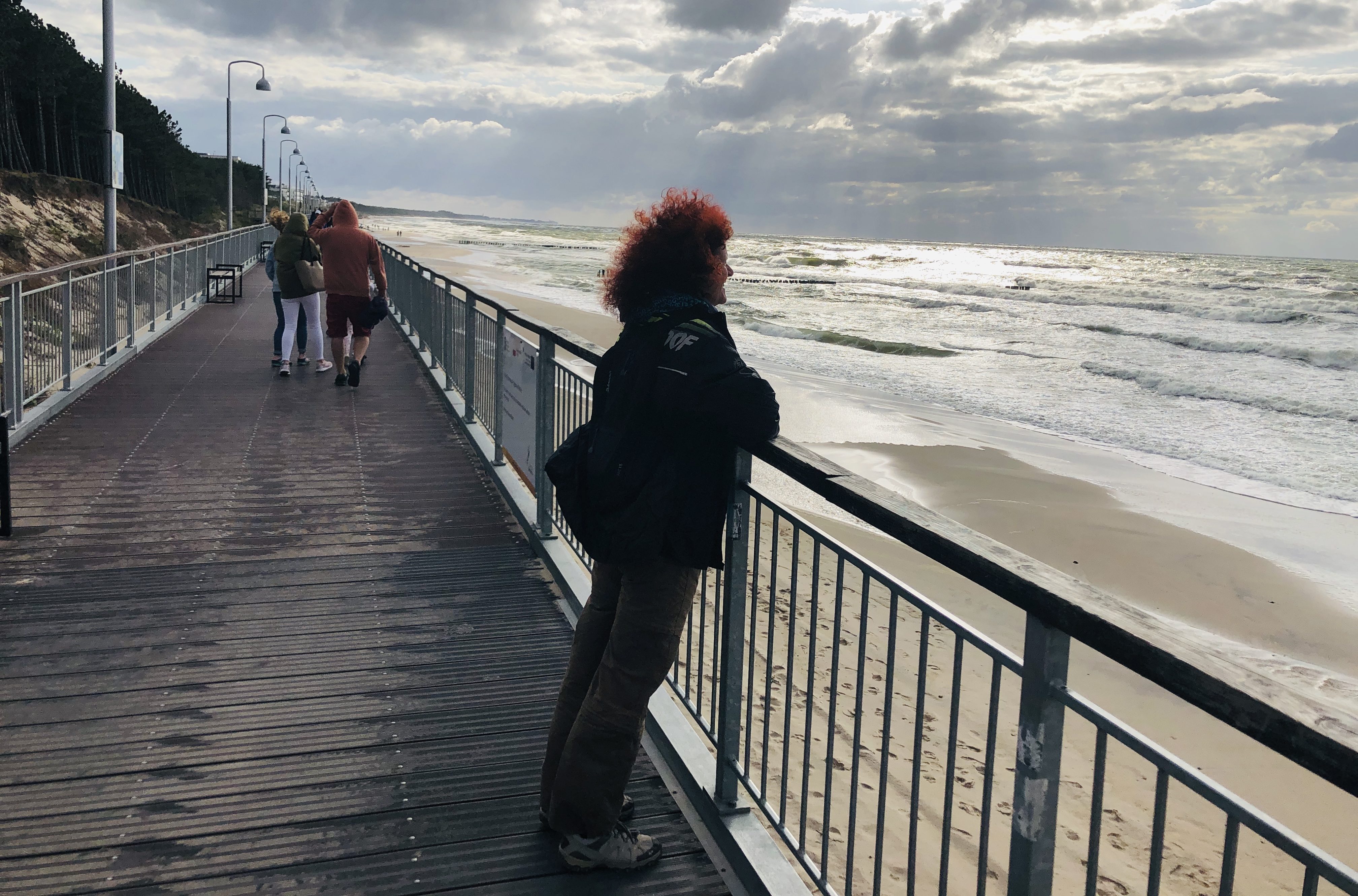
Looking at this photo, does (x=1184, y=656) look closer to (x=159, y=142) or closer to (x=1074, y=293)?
(x=1074, y=293)

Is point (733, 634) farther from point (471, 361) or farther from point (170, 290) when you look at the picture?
point (170, 290)

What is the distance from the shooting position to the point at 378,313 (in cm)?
1001

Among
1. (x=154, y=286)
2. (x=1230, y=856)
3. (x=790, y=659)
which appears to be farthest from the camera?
(x=154, y=286)

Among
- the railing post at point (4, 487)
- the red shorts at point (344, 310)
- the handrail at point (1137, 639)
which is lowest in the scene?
the railing post at point (4, 487)

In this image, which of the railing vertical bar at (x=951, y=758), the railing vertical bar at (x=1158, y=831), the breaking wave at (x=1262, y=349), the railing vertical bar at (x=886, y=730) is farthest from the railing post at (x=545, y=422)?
the breaking wave at (x=1262, y=349)

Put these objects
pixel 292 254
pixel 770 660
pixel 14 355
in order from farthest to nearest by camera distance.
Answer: pixel 292 254, pixel 14 355, pixel 770 660

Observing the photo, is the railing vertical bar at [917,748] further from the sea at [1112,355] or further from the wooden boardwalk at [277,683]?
the sea at [1112,355]

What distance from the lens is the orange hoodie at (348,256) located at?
9703 mm

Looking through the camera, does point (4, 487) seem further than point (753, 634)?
Yes

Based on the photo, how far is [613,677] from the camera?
264 centimetres

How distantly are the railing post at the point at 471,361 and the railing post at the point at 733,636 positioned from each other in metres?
5.22

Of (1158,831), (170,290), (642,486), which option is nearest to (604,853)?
(642,486)

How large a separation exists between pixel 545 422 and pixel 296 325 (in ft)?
22.4

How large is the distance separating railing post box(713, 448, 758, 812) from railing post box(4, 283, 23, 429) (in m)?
6.56
